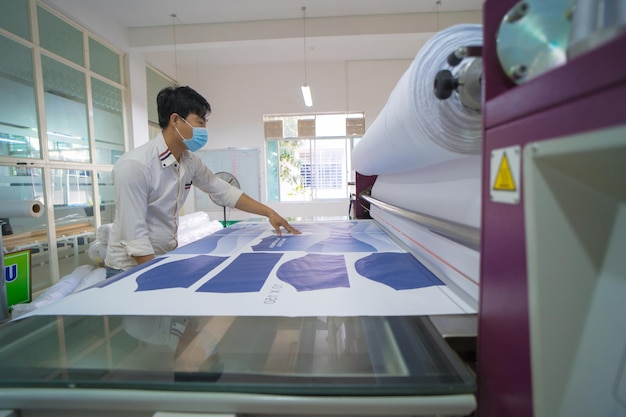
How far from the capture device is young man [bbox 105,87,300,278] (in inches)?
51.2

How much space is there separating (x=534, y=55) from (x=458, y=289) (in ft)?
1.72

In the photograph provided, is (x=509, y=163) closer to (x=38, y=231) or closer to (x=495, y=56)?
(x=495, y=56)

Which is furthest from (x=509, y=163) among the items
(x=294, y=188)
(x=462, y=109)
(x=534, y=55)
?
(x=294, y=188)

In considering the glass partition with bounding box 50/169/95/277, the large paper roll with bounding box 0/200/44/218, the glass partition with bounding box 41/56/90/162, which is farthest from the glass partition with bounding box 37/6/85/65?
the large paper roll with bounding box 0/200/44/218

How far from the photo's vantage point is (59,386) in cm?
41

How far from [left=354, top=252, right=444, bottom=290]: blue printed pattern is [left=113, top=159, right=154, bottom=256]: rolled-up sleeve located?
101 cm

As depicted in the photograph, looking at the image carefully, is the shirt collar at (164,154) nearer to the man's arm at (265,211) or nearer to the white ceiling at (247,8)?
the man's arm at (265,211)

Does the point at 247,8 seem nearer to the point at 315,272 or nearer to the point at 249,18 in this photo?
the point at 249,18

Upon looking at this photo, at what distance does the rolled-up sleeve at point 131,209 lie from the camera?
129 cm

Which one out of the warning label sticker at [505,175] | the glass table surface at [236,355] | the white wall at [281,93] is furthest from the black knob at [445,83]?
A: the white wall at [281,93]

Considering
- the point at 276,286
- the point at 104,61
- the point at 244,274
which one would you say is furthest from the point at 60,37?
the point at 276,286

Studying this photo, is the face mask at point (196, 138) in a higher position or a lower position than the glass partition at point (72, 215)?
higher

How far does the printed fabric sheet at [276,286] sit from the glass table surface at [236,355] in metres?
0.05

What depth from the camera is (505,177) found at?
1.19 feet
